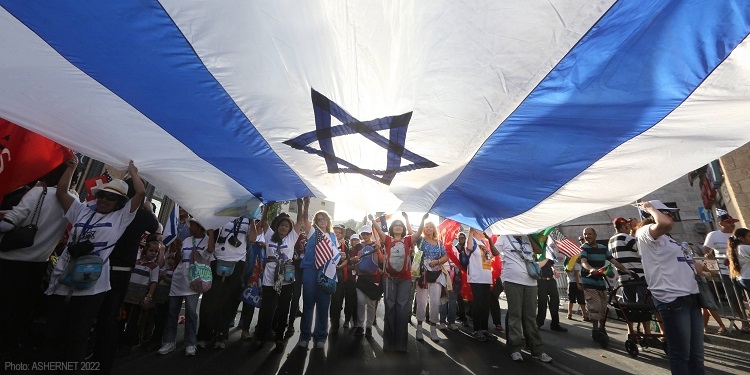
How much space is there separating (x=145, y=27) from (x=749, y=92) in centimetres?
348

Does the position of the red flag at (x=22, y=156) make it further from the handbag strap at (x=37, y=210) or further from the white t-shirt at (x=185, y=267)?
the white t-shirt at (x=185, y=267)

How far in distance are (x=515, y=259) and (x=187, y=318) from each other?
4766mm

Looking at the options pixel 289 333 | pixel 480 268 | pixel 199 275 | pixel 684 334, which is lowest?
pixel 289 333

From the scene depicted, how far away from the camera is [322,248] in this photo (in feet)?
16.8

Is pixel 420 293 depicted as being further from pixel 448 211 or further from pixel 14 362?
pixel 14 362

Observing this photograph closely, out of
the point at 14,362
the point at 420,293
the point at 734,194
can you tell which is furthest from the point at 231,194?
the point at 734,194

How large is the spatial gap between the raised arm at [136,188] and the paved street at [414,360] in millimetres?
2062

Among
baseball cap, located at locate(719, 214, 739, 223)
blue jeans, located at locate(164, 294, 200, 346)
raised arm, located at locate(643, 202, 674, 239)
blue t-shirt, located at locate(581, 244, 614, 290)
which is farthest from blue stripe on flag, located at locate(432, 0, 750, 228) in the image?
baseball cap, located at locate(719, 214, 739, 223)

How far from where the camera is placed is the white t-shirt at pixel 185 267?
4.50 meters

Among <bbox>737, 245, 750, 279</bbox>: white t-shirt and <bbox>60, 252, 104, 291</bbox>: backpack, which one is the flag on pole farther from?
<bbox>737, 245, 750, 279</bbox>: white t-shirt

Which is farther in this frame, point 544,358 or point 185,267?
point 185,267

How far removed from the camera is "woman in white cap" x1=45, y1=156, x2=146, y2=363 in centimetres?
264

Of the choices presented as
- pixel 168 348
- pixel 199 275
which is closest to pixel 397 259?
pixel 199 275

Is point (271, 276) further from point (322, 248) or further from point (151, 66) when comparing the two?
point (151, 66)
